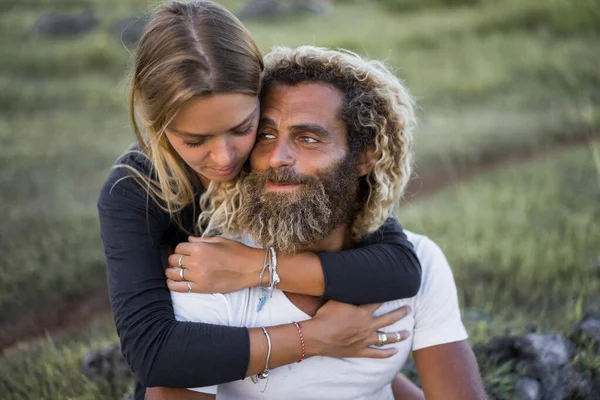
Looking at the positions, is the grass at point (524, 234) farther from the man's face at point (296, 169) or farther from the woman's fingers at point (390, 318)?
the man's face at point (296, 169)

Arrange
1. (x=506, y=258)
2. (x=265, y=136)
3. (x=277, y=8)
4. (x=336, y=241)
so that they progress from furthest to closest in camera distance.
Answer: (x=277, y=8) → (x=506, y=258) → (x=336, y=241) → (x=265, y=136)

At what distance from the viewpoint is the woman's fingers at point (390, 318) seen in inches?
119

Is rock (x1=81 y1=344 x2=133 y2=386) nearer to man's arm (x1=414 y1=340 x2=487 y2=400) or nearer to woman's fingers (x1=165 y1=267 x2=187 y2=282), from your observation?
woman's fingers (x1=165 y1=267 x2=187 y2=282)

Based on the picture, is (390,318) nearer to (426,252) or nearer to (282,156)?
(426,252)

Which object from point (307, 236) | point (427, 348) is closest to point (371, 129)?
point (307, 236)

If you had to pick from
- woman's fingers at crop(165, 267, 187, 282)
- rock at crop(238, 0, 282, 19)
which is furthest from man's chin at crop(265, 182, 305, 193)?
rock at crop(238, 0, 282, 19)

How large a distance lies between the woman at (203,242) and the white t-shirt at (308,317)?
8cm

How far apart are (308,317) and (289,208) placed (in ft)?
1.66

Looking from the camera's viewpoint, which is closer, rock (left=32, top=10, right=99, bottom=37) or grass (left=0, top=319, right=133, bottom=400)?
grass (left=0, top=319, right=133, bottom=400)

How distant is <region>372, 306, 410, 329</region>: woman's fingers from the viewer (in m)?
3.02

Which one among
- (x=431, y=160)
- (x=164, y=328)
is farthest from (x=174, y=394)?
(x=431, y=160)

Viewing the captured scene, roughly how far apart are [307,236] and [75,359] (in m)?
2.05

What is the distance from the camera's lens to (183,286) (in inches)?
112

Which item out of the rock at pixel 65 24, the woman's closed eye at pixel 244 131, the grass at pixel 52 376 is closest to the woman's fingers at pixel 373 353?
the woman's closed eye at pixel 244 131
